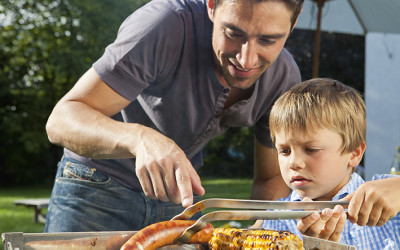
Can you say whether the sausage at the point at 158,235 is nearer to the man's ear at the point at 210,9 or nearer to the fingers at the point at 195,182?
the fingers at the point at 195,182

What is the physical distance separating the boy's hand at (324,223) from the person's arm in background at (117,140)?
290mm

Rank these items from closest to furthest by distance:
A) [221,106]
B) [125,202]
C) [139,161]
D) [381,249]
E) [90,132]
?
[139,161], [90,132], [381,249], [221,106], [125,202]

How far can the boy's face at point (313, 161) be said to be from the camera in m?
1.80

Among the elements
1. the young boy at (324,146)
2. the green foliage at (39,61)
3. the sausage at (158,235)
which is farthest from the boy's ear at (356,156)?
the green foliage at (39,61)

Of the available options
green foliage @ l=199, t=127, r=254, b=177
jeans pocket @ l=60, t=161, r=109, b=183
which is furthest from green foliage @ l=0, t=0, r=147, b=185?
jeans pocket @ l=60, t=161, r=109, b=183

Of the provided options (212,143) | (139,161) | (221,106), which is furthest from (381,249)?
(212,143)

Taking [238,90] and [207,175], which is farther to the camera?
[207,175]

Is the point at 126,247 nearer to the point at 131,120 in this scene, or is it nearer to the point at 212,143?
the point at 131,120

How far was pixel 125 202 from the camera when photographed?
226 cm

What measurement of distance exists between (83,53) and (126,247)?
1334 centimetres

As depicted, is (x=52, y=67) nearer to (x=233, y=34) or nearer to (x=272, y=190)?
(x=272, y=190)

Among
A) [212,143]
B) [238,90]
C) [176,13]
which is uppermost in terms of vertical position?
[176,13]

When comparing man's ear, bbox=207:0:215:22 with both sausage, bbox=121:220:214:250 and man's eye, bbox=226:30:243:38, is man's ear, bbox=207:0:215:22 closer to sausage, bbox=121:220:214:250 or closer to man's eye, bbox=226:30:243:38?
man's eye, bbox=226:30:243:38

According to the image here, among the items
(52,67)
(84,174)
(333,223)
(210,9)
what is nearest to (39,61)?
(52,67)
